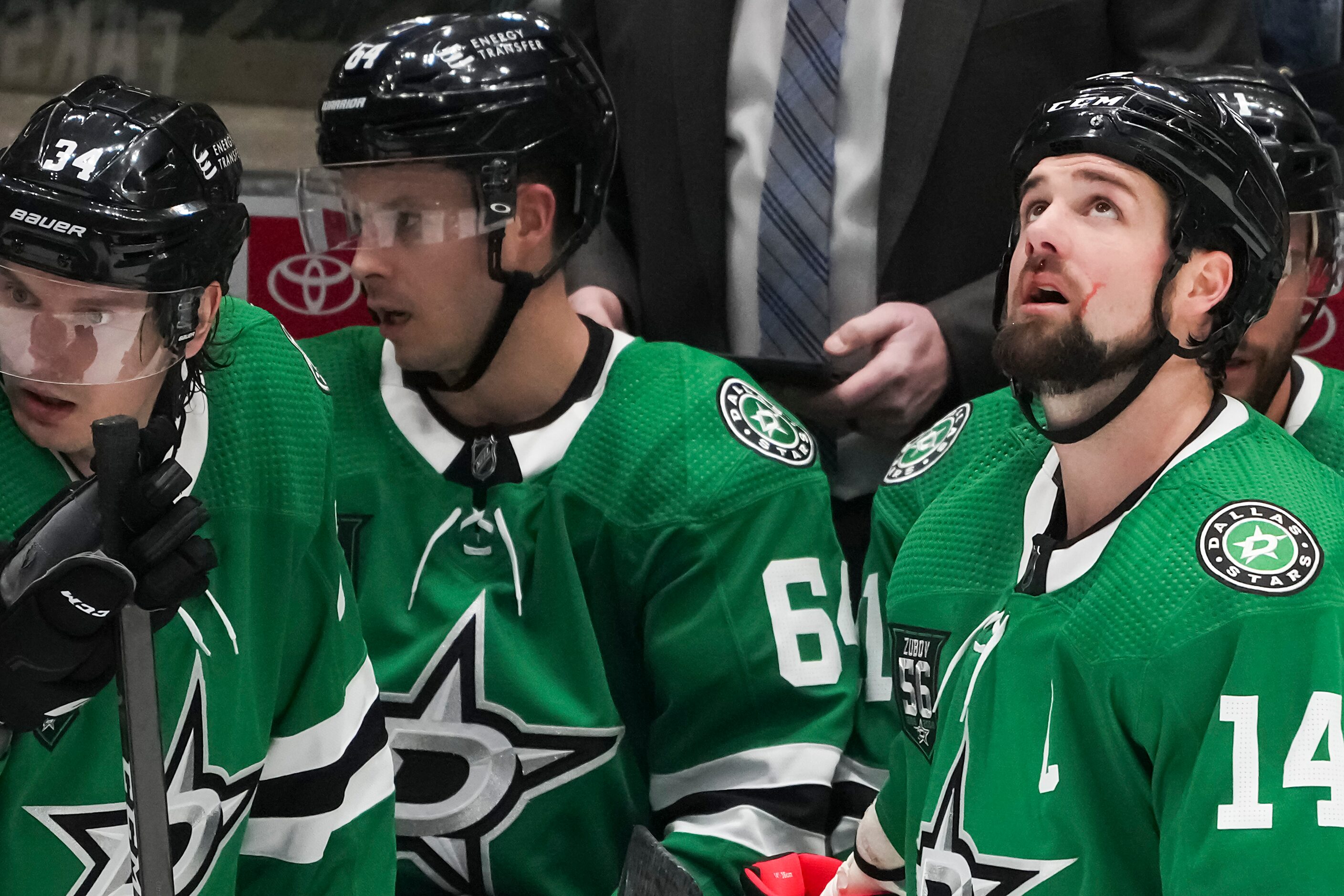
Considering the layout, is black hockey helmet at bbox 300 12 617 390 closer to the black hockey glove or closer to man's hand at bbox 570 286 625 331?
man's hand at bbox 570 286 625 331

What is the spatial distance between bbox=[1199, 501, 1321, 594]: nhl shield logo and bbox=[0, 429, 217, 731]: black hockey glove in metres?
0.88

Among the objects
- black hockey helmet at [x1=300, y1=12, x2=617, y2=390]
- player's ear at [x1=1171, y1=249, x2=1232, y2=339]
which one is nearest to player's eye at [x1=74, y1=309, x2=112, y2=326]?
black hockey helmet at [x1=300, y1=12, x2=617, y2=390]

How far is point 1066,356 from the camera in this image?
1817mm

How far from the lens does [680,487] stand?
2400 millimetres

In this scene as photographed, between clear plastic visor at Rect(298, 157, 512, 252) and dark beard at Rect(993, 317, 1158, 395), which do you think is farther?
clear plastic visor at Rect(298, 157, 512, 252)

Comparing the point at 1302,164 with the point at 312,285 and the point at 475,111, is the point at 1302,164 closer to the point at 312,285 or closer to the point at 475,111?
the point at 475,111

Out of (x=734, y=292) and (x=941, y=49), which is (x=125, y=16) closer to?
(x=734, y=292)

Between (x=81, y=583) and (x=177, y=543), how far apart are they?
0.08 m

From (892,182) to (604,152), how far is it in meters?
0.42

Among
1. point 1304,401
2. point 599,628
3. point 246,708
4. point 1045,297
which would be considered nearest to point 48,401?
point 246,708

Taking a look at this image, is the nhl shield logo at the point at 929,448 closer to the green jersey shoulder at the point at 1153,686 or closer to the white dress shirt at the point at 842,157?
the white dress shirt at the point at 842,157

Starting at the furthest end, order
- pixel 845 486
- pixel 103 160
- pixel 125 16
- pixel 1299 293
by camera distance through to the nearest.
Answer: pixel 125 16, pixel 845 486, pixel 1299 293, pixel 103 160

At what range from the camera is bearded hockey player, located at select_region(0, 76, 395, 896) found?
1527 millimetres

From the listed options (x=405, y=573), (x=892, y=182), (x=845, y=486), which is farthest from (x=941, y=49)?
(x=405, y=573)
